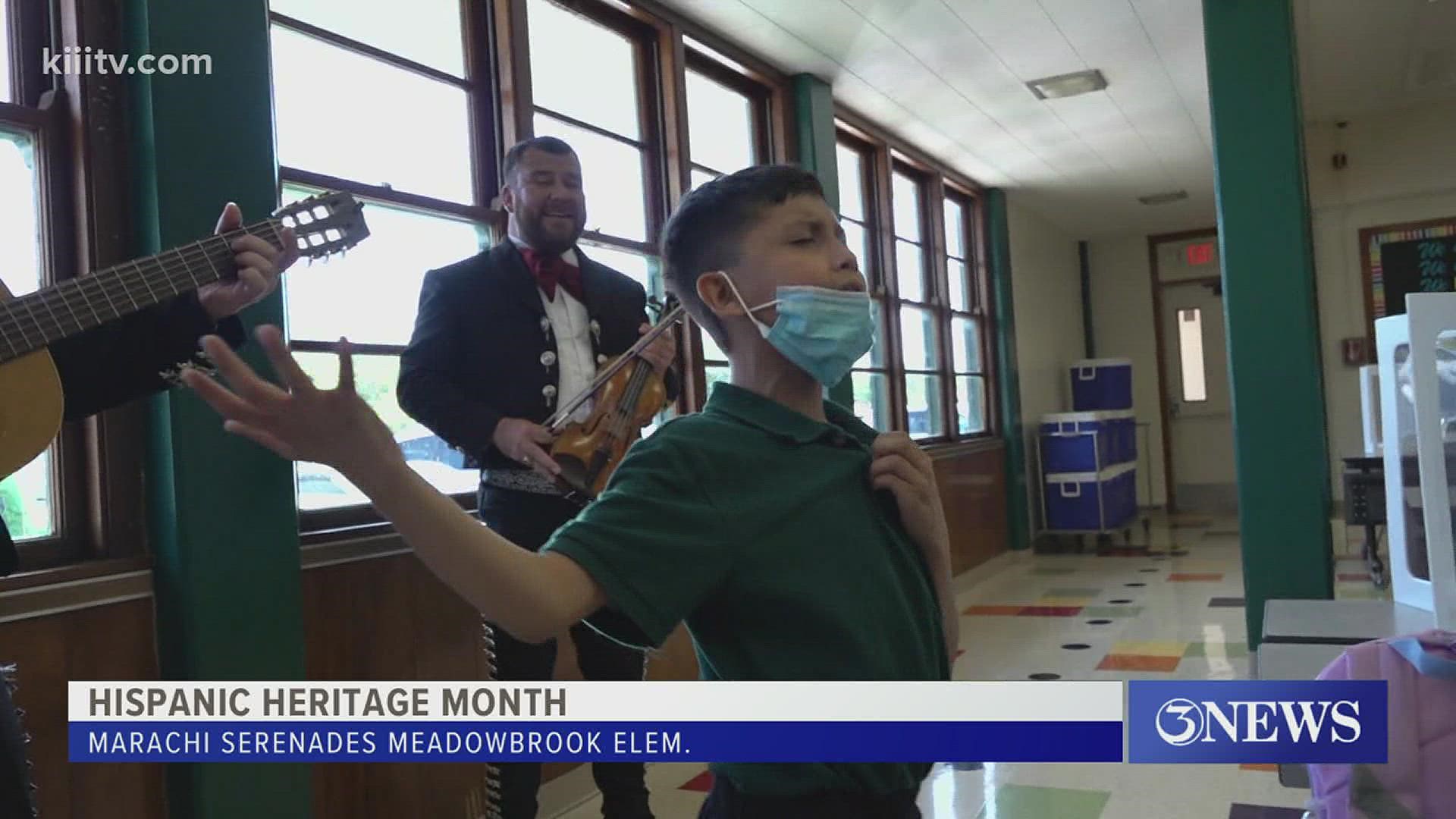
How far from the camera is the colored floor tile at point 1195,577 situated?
5672mm

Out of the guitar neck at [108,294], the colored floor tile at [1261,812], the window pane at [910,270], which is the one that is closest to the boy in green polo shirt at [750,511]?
the guitar neck at [108,294]

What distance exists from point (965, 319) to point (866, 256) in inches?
69.1

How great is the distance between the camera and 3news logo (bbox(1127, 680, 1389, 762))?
0.95 meters

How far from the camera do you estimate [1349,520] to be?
449 centimetres

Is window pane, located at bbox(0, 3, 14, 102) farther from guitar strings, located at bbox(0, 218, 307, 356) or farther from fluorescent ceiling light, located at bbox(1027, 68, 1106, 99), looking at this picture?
fluorescent ceiling light, located at bbox(1027, 68, 1106, 99)

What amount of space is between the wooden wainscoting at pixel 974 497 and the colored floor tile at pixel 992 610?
318 mm

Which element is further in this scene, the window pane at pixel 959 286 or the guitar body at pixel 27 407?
the window pane at pixel 959 286

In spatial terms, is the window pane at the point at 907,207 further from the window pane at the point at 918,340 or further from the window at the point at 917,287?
the window pane at the point at 918,340

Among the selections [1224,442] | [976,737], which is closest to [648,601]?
[976,737]

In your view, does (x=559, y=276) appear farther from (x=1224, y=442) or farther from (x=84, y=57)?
(x=1224, y=442)

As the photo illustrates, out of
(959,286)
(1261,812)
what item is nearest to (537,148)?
(1261,812)

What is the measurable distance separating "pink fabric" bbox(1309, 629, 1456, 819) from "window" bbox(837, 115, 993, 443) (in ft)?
12.0

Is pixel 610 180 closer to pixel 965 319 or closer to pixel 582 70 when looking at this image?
pixel 582 70

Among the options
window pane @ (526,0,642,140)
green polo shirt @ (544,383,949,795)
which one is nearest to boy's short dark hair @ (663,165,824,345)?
green polo shirt @ (544,383,949,795)
